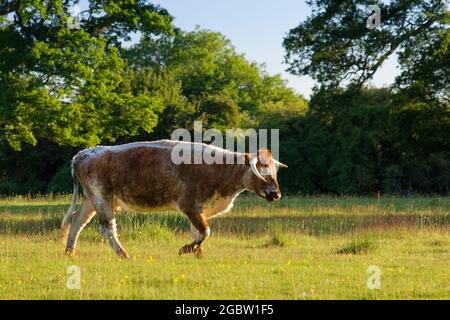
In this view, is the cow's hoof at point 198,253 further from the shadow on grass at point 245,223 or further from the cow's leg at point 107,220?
the shadow on grass at point 245,223

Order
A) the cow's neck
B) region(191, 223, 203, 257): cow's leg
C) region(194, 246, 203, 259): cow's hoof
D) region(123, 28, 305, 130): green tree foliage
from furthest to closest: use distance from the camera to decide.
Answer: region(123, 28, 305, 130): green tree foliage
the cow's neck
region(191, 223, 203, 257): cow's leg
region(194, 246, 203, 259): cow's hoof

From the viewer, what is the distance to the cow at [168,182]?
13.5m

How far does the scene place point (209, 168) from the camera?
13688mm

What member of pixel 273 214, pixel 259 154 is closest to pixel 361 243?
pixel 259 154

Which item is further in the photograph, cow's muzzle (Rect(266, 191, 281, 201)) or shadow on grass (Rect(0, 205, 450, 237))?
shadow on grass (Rect(0, 205, 450, 237))

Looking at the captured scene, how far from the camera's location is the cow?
13.5m

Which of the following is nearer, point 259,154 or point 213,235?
point 259,154

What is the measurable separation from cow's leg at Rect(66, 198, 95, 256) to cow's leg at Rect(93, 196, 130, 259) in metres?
0.56

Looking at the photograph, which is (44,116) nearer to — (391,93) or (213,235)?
(213,235)

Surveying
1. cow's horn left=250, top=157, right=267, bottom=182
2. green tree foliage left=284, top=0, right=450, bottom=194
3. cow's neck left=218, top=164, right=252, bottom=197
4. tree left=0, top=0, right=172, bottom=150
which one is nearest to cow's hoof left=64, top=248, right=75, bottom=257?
cow's neck left=218, top=164, right=252, bottom=197

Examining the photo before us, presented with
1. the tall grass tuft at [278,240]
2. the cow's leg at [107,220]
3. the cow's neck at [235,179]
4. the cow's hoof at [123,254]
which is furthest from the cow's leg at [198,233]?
the tall grass tuft at [278,240]

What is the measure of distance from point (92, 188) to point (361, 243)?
5.42m

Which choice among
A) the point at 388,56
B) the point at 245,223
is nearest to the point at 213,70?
the point at 388,56

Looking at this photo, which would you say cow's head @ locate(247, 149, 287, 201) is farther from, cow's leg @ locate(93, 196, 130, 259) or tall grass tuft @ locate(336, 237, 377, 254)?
cow's leg @ locate(93, 196, 130, 259)
